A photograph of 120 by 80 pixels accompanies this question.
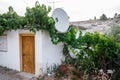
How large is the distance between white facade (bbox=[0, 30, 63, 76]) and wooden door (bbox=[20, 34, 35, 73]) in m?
0.28

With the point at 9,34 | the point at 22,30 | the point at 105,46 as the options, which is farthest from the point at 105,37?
the point at 9,34

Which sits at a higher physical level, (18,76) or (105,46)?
(105,46)

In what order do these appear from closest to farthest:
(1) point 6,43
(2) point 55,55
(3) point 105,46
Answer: (3) point 105,46
(2) point 55,55
(1) point 6,43

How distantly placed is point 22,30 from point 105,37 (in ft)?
16.5

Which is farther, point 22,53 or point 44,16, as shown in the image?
point 22,53

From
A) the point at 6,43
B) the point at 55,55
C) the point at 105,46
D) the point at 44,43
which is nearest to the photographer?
the point at 105,46

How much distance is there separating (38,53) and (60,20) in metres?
2.33

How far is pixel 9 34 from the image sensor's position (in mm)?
13750

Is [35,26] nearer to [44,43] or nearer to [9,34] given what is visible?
[44,43]

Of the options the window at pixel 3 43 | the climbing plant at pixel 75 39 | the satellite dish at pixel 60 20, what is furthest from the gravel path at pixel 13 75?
the satellite dish at pixel 60 20

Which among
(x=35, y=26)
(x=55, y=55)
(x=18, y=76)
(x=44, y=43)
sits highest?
(x=35, y=26)

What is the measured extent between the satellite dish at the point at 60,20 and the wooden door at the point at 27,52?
1.82 meters

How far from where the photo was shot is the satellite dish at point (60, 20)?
12.0 meters

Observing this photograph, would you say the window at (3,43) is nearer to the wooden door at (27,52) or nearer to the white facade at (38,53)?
the white facade at (38,53)
